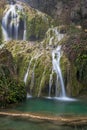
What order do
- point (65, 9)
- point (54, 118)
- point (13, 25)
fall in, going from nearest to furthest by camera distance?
1. point (54, 118)
2. point (13, 25)
3. point (65, 9)

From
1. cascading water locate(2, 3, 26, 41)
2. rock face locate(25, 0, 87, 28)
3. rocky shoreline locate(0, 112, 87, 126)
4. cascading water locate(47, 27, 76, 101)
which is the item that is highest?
rock face locate(25, 0, 87, 28)

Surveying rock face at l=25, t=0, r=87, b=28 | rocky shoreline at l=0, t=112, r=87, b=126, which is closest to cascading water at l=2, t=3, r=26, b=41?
rock face at l=25, t=0, r=87, b=28

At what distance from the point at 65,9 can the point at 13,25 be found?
7.14 metres

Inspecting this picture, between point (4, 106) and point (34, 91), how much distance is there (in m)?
6.37

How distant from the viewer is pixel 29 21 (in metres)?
33.4

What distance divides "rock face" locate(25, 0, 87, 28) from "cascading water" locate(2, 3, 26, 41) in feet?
15.0

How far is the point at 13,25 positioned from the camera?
107 ft

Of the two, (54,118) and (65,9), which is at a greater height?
(65,9)

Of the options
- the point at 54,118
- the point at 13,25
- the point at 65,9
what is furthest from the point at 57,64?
the point at 65,9

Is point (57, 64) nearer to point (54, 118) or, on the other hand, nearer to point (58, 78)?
point (58, 78)

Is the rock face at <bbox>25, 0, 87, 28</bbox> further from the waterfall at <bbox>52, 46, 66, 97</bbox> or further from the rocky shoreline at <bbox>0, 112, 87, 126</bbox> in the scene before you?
the rocky shoreline at <bbox>0, 112, 87, 126</bbox>

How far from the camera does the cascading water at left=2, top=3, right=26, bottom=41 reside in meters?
32.5

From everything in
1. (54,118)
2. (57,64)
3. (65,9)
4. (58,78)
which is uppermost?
(65,9)

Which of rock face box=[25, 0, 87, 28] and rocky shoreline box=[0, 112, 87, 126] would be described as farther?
rock face box=[25, 0, 87, 28]
